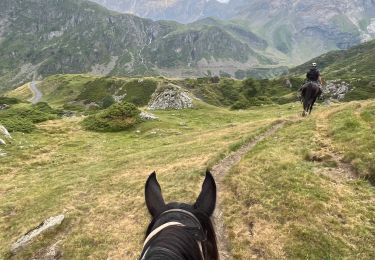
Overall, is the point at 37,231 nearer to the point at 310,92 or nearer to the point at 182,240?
Answer: the point at 182,240

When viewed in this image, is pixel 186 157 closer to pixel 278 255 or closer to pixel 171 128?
pixel 278 255

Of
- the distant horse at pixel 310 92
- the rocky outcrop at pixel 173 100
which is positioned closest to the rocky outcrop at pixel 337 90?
the rocky outcrop at pixel 173 100

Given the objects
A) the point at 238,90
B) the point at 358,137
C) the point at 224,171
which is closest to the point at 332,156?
the point at 358,137

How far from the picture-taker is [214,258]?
5.14m

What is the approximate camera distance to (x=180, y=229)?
168 inches

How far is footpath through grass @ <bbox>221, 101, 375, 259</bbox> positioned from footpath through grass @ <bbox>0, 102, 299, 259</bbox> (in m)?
3.14

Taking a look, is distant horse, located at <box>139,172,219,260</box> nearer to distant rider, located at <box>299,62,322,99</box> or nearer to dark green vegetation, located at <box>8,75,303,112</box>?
distant rider, located at <box>299,62,322,99</box>

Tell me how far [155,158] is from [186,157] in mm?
3223

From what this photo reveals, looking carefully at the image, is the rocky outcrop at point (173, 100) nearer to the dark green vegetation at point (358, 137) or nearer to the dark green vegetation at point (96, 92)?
the dark green vegetation at point (96, 92)

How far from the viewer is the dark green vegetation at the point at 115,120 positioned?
177 feet

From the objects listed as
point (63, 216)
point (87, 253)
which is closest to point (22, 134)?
point (63, 216)

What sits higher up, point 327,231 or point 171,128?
point 327,231

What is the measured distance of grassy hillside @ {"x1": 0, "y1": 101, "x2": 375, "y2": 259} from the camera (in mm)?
14586

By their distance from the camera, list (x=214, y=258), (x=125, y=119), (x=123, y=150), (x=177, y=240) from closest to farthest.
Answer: (x=177, y=240) → (x=214, y=258) → (x=123, y=150) → (x=125, y=119)
